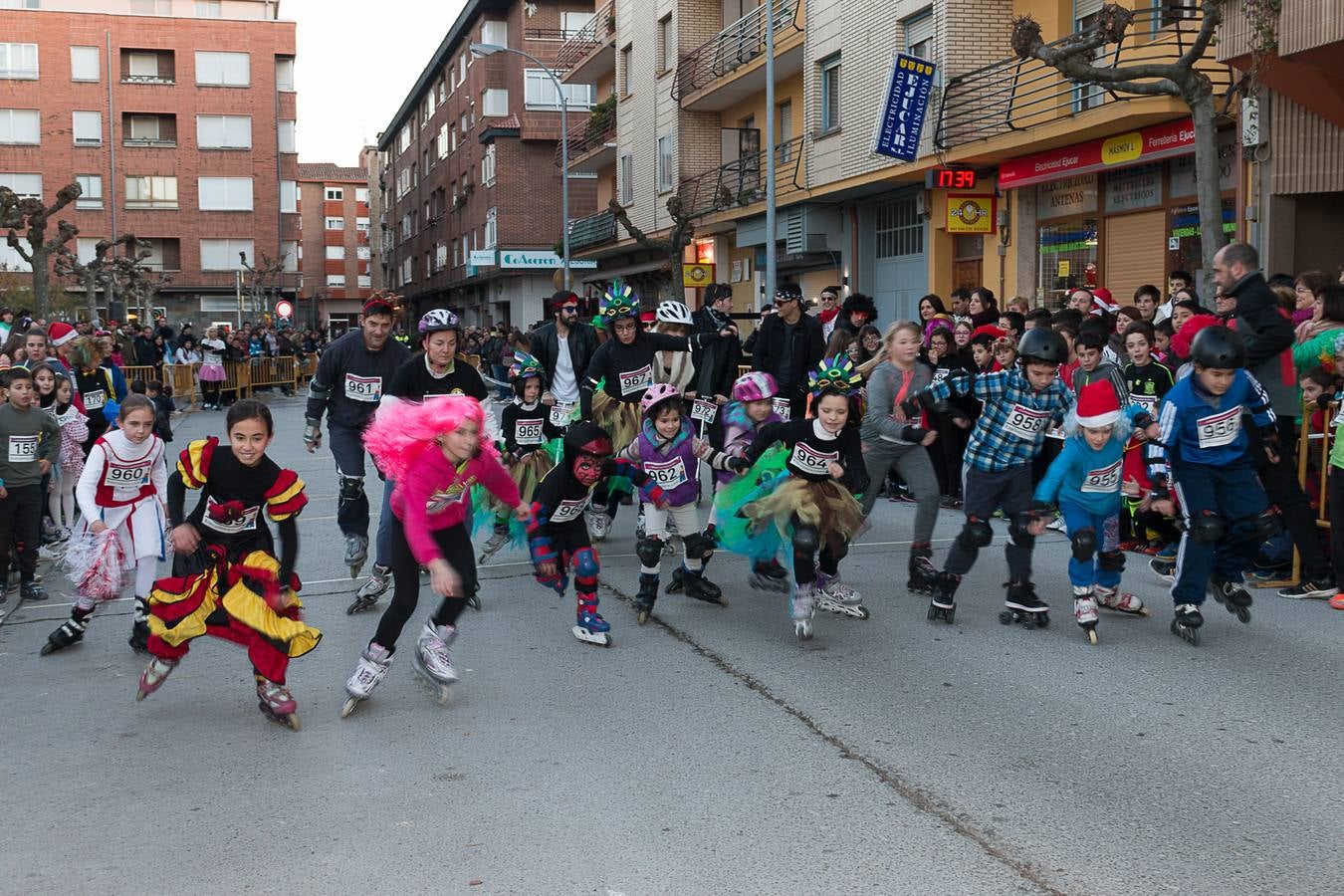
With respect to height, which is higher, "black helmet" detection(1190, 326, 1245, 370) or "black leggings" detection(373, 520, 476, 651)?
"black helmet" detection(1190, 326, 1245, 370)

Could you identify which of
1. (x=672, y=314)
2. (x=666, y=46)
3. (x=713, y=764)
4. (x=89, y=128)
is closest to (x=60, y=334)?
(x=672, y=314)

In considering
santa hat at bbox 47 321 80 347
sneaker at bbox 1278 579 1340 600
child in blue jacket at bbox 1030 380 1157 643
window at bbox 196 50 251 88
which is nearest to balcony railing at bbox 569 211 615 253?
window at bbox 196 50 251 88

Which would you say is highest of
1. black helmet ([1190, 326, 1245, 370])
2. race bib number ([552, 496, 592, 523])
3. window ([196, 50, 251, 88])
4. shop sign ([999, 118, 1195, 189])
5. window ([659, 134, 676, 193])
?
window ([196, 50, 251, 88])

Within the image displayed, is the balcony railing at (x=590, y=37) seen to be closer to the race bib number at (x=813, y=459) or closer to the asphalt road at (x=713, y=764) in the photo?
the race bib number at (x=813, y=459)

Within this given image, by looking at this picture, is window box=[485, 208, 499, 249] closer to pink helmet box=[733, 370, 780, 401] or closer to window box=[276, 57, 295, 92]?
window box=[276, 57, 295, 92]

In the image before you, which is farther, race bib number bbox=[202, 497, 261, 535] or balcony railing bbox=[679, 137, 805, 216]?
balcony railing bbox=[679, 137, 805, 216]

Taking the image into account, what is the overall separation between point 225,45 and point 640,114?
1228 inches

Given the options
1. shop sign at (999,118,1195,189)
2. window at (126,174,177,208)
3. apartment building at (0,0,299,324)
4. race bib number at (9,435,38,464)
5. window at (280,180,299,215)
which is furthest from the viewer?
window at (280,180,299,215)

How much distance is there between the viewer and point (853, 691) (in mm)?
6320

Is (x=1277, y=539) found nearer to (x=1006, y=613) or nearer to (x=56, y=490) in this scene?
(x=1006, y=613)

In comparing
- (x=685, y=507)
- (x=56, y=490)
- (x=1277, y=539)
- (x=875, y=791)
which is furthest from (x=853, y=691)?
(x=56, y=490)

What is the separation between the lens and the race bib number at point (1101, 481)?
729cm

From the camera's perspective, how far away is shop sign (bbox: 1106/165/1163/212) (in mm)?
17656

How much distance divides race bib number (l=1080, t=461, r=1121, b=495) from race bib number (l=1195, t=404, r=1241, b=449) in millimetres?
513
